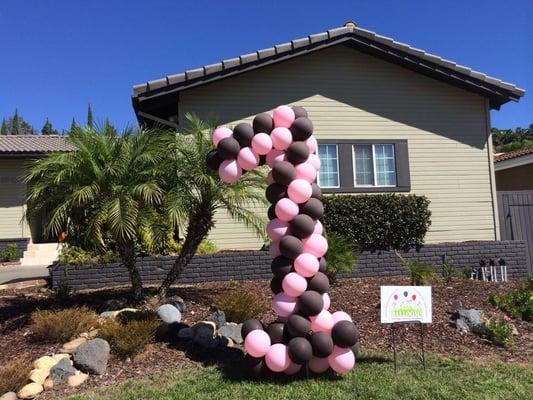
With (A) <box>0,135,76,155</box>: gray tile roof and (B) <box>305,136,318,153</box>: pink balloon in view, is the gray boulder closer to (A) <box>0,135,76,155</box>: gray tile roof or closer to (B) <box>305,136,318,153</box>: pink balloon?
(B) <box>305,136,318,153</box>: pink balloon

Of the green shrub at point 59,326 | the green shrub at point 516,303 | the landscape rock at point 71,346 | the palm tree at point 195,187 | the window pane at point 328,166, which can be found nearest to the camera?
the landscape rock at point 71,346

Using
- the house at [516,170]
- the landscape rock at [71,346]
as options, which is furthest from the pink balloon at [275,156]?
the house at [516,170]

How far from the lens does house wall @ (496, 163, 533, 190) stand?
18.8 m

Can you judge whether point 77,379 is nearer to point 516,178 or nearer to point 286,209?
point 286,209

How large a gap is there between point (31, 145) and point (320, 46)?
13.8 meters

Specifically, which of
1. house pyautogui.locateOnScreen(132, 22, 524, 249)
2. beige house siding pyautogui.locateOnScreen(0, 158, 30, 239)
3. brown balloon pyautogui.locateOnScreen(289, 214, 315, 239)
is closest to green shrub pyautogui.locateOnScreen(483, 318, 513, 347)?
brown balloon pyautogui.locateOnScreen(289, 214, 315, 239)

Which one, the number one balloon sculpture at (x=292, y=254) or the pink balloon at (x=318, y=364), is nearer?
the number one balloon sculpture at (x=292, y=254)

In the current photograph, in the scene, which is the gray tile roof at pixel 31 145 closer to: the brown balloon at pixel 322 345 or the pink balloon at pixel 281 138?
the pink balloon at pixel 281 138

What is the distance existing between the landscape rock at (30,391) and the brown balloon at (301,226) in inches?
119

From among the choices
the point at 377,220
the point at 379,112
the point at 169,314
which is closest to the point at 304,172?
the point at 169,314

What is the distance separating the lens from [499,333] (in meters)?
6.69

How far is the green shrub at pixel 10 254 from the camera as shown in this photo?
17.3 metres

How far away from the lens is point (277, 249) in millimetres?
5555

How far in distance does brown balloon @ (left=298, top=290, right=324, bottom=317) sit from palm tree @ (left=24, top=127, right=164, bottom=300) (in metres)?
2.84
